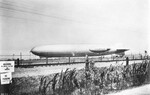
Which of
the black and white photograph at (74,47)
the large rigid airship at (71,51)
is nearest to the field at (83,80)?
the black and white photograph at (74,47)

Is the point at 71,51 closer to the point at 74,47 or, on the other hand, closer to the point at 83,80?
the point at 74,47

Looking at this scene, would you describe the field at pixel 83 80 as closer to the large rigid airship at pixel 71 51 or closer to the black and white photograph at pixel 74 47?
the black and white photograph at pixel 74 47

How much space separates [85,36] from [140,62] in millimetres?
1847

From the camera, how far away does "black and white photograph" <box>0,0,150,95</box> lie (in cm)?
289

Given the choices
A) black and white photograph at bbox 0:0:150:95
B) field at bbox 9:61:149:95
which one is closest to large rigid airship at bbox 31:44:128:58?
black and white photograph at bbox 0:0:150:95

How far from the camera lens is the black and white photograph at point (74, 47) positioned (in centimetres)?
289

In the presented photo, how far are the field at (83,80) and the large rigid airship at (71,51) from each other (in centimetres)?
22

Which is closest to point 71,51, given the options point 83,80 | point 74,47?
point 74,47

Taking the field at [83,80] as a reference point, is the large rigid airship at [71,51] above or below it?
above

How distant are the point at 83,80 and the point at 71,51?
23.9 inches

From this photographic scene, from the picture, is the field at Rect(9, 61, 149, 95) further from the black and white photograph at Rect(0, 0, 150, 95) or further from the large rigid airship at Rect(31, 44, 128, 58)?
the large rigid airship at Rect(31, 44, 128, 58)

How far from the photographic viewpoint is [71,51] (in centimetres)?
361

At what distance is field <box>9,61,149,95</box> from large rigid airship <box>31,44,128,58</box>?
22 centimetres

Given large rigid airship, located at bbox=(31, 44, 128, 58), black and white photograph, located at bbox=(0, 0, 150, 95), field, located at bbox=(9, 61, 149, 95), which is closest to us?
black and white photograph, located at bbox=(0, 0, 150, 95)
